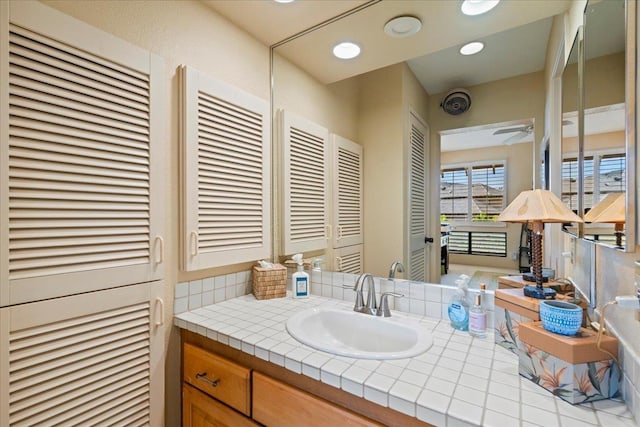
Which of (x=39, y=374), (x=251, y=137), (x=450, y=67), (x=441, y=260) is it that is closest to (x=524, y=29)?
(x=450, y=67)

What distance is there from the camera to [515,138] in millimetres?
1174

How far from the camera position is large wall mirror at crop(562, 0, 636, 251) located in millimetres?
653

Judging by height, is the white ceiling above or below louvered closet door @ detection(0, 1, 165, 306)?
above

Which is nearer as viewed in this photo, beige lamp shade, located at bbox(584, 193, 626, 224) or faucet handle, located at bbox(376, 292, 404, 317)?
beige lamp shade, located at bbox(584, 193, 626, 224)

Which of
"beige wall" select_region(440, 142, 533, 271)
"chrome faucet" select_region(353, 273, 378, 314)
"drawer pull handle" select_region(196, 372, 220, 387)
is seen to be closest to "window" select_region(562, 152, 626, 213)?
"beige wall" select_region(440, 142, 533, 271)

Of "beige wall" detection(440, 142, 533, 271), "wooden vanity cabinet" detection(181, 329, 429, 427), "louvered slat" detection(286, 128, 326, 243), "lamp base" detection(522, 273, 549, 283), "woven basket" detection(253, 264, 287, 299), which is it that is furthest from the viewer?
"louvered slat" detection(286, 128, 326, 243)

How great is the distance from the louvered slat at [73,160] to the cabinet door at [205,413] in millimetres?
605

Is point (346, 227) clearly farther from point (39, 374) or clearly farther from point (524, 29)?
point (39, 374)

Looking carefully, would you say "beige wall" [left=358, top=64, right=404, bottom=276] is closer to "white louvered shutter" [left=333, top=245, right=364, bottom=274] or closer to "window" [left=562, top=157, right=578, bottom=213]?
"white louvered shutter" [left=333, top=245, right=364, bottom=274]

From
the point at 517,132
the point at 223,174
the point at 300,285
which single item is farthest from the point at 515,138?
the point at 223,174

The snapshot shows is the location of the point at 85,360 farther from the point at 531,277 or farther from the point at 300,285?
the point at 531,277

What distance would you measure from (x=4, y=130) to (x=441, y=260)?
1.59 metres

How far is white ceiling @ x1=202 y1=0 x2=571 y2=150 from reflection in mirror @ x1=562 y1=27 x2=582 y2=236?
0.51ft

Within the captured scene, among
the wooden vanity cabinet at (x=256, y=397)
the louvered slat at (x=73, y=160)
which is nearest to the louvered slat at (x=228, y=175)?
the louvered slat at (x=73, y=160)
